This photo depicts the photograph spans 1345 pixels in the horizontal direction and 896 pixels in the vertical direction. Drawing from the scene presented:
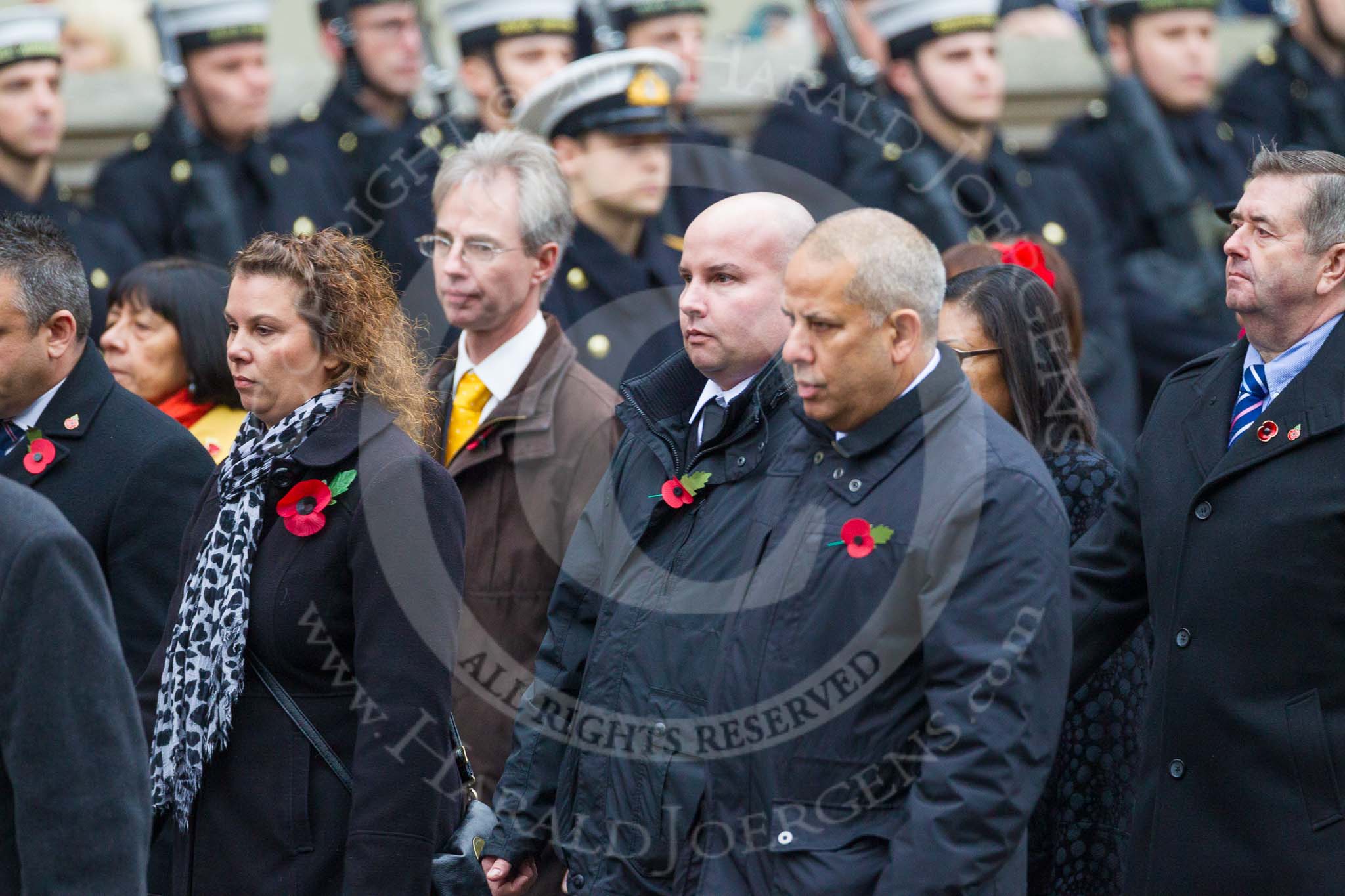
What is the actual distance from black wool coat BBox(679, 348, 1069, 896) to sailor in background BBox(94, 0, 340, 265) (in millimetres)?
4613

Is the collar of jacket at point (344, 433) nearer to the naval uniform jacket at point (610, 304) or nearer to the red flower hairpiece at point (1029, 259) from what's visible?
the red flower hairpiece at point (1029, 259)

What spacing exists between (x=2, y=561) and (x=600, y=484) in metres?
1.64

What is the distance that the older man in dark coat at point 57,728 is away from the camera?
266 cm

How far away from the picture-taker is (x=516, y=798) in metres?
Result: 3.95

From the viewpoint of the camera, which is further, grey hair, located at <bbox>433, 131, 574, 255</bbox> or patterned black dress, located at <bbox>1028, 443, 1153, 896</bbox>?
grey hair, located at <bbox>433, 131, 574, 255</bbox>

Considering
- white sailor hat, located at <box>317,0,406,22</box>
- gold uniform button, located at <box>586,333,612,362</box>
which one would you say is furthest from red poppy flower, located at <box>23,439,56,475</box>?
white sailor hat, located at <box>317,0,406,22</box>

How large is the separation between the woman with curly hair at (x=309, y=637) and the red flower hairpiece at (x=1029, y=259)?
6.26ft

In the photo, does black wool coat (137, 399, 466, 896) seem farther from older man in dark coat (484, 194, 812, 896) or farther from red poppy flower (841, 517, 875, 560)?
red poppy flower (841, 517, 875, 560)

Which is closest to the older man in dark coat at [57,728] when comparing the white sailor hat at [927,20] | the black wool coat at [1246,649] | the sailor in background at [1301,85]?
the black wool coat at [1246,649]

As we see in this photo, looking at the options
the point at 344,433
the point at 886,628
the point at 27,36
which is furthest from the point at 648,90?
the point at 886,628

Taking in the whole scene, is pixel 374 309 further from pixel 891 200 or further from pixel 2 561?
pixel 891 200

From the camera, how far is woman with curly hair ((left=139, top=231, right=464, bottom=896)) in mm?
3570

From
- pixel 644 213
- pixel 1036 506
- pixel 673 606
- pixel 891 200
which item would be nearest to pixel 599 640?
pixel 673 606

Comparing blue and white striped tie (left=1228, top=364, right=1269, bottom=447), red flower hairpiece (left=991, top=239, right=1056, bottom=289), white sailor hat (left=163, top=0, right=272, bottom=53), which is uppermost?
white sailor hat (left=163, top=0, right=272, bottom=53)
